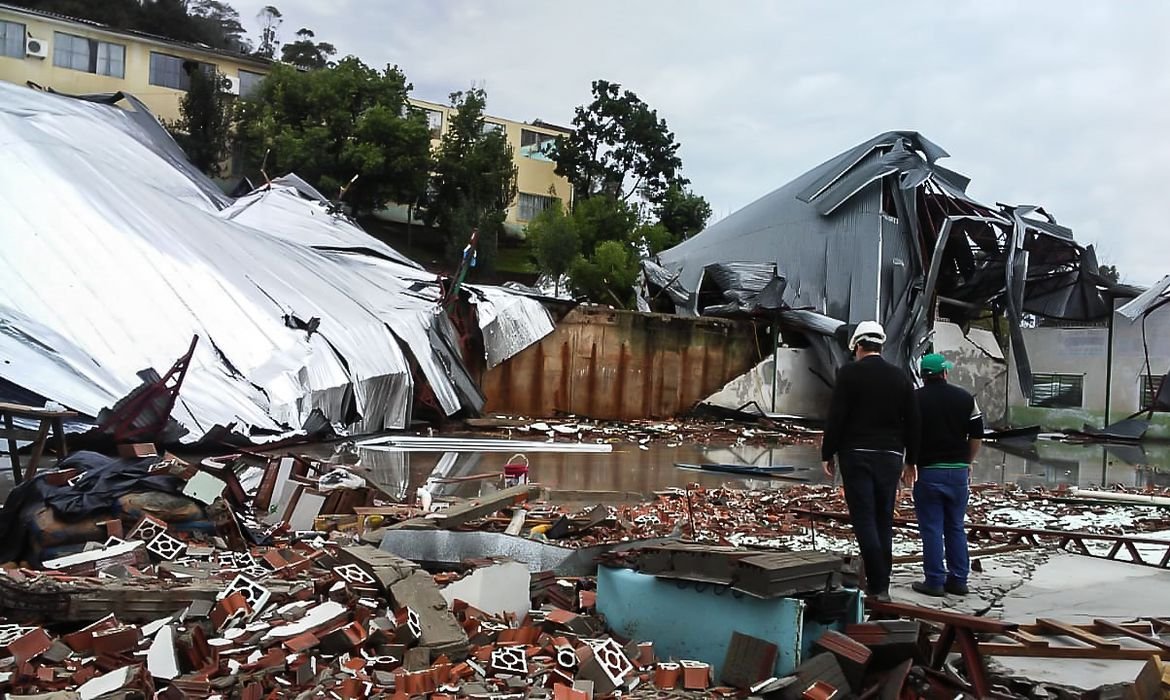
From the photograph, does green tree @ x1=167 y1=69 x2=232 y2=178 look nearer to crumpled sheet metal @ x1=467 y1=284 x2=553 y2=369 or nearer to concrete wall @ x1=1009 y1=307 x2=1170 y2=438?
crumpled sheet metal @ x1=467 y1=284 x2=553 y2=369

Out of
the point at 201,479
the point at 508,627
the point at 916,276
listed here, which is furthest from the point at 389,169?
the point at 508,627

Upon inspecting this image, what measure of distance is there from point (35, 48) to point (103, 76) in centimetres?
243

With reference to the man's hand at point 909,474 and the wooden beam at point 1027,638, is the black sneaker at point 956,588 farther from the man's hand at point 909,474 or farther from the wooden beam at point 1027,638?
the wooden beam at point 1027,638

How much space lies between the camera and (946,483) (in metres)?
5.12

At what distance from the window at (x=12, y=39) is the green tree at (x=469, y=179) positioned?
15.8 metres

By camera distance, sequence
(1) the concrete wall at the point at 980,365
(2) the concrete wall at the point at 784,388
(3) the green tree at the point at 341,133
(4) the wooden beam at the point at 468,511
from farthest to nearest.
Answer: (3) the green tree at the point at 341,133 < (1) the concrete wall at the point at 980,365 < (2) the concrete wall at the point at 784,388 < (4) the wooden beam at the point at 468,511

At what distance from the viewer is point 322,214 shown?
2097 cm

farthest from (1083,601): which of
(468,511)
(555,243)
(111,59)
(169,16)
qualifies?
(169,16)

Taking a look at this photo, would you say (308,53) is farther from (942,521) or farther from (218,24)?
(942,521)

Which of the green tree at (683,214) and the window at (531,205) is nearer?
the green tree at (683,214)

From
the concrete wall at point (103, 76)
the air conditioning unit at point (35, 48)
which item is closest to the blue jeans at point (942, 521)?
the concrete wall at point (103, 76)

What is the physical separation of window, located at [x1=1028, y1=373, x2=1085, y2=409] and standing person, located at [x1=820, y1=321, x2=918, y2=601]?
20696mm

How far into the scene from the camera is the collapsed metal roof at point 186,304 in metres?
11.3

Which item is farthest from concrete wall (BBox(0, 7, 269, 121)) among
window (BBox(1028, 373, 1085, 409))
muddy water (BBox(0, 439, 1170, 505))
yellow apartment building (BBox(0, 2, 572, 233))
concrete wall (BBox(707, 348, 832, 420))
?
window (BBox(1028, 373, 1085, 409))
